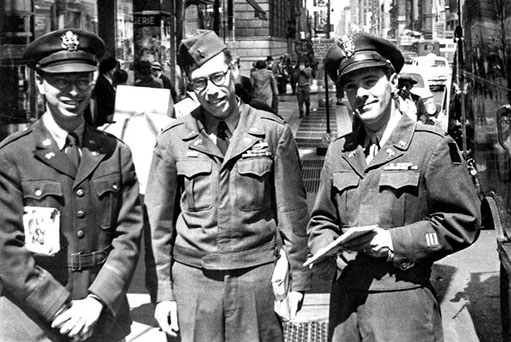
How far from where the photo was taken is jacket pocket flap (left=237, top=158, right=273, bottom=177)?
13.6 ft

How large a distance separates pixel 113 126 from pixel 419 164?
3517 mm

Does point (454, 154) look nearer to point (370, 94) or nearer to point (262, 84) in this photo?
point (370, 94)

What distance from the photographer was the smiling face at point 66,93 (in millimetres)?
3807

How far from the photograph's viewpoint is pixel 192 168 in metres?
4.13

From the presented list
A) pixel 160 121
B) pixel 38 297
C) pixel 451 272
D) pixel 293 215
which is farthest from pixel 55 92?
pixel 451 272

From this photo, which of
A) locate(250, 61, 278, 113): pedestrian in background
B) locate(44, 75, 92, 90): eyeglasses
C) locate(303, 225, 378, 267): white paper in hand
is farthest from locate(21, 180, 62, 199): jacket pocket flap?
locate(250, 61, 278, 113): pedestrian in background

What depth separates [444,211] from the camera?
369 centimetres

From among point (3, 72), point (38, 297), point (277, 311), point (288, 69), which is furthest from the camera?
Answer: point (288, 69)

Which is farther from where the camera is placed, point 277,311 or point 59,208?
point 277,311

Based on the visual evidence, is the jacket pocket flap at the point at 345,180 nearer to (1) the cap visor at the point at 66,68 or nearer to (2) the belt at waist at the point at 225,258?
(2) the belt at waist at the point at 225,258

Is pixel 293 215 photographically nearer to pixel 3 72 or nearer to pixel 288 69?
pixel 3 72

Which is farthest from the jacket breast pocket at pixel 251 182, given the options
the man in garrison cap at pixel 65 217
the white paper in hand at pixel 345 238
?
the white paper in hand at pixel 345 238

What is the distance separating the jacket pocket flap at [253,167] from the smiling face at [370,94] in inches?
23.2

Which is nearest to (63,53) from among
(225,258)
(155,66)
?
(225,258)
